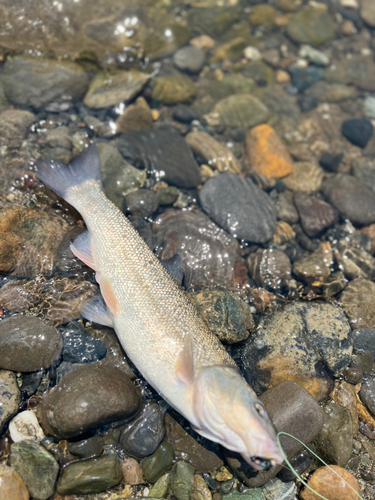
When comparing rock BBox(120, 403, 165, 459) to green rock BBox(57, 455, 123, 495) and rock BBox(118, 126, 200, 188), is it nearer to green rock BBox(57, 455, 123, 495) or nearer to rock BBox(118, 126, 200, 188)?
green rock BBox(57, 455, 123, 495)

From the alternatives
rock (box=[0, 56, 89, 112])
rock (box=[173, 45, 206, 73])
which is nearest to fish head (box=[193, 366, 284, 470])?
rock (box=[0, 56, 89, 112])

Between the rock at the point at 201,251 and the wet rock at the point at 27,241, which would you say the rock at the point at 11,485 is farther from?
the rock at the point at 201,251

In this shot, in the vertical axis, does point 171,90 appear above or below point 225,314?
above

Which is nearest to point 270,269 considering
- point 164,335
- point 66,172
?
point 164,335

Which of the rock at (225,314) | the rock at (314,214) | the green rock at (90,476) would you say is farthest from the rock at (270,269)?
the green rock at (90,476)

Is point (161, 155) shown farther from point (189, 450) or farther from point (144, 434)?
point (189, 450)

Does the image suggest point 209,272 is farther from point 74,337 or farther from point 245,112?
point 245,112

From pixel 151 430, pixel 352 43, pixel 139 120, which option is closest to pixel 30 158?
pixel 139 120

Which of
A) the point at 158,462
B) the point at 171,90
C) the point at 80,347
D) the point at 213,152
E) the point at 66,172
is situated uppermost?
the point at 66,172
